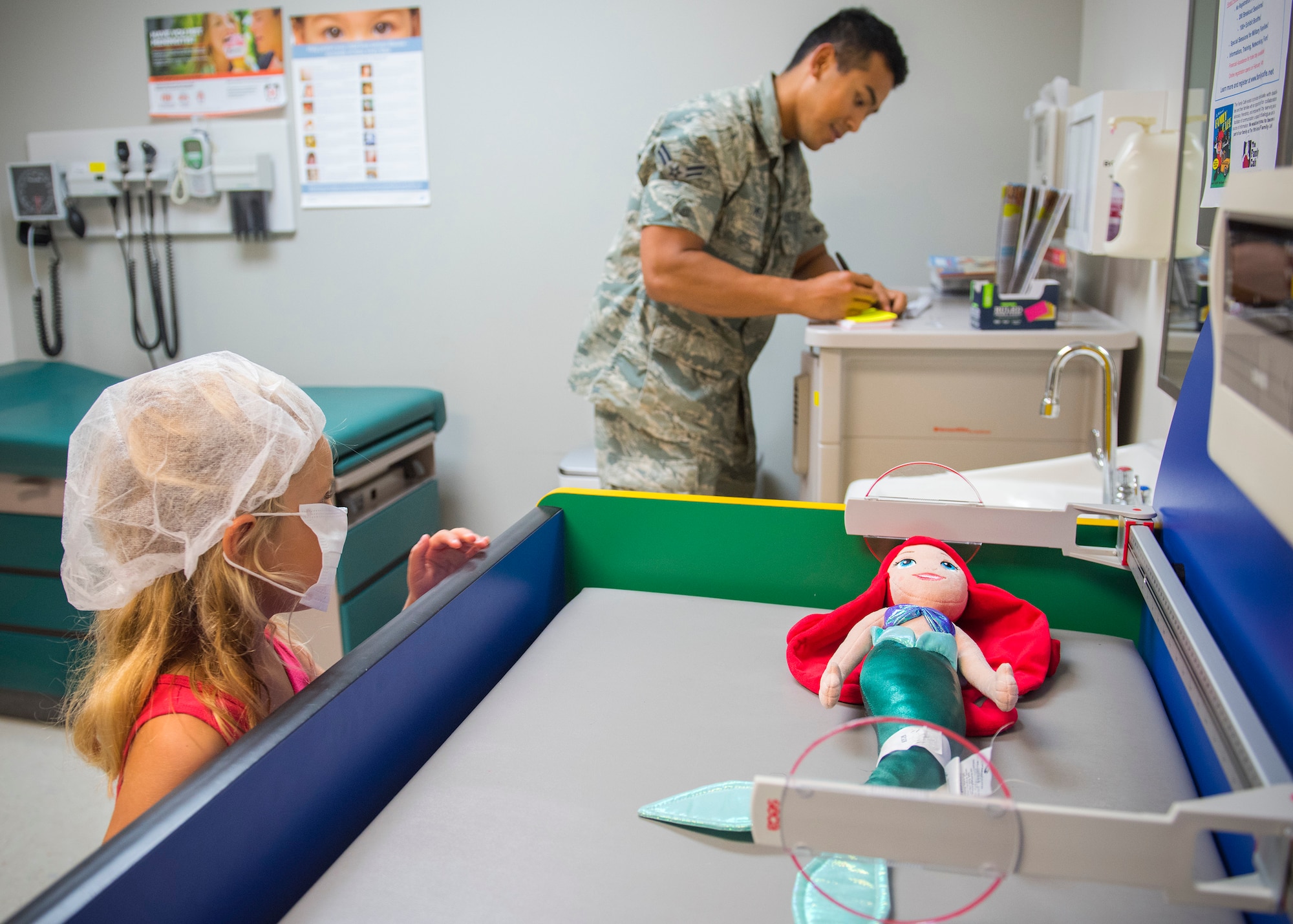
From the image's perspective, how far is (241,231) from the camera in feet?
9.48

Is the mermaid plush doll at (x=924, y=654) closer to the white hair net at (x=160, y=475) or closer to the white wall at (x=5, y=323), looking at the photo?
the white hair net at (x=160, y=475)

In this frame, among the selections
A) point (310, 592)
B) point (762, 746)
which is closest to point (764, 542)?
point (762, 746)

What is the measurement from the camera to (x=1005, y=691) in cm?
92

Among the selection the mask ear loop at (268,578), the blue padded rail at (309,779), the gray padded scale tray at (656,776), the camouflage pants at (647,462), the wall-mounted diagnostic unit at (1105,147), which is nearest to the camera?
the blue padded rail at (309,779)

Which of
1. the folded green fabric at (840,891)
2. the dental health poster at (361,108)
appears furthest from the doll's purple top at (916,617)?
the dental health poster at (361,108)

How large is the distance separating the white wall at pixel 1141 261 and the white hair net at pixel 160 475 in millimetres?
1327

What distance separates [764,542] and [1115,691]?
0.45m

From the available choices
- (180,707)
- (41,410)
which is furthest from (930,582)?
(41,410)

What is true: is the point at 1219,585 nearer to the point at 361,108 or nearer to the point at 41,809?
the point at 41,809

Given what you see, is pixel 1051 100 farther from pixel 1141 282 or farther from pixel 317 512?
pixel 317 512

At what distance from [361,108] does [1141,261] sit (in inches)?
87.3

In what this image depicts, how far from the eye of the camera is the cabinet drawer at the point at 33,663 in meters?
2.26

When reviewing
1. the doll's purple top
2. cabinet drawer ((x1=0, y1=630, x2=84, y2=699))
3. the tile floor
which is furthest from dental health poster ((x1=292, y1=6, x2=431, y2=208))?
the doll's purple top

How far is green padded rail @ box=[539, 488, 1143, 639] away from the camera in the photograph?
3.71ft
